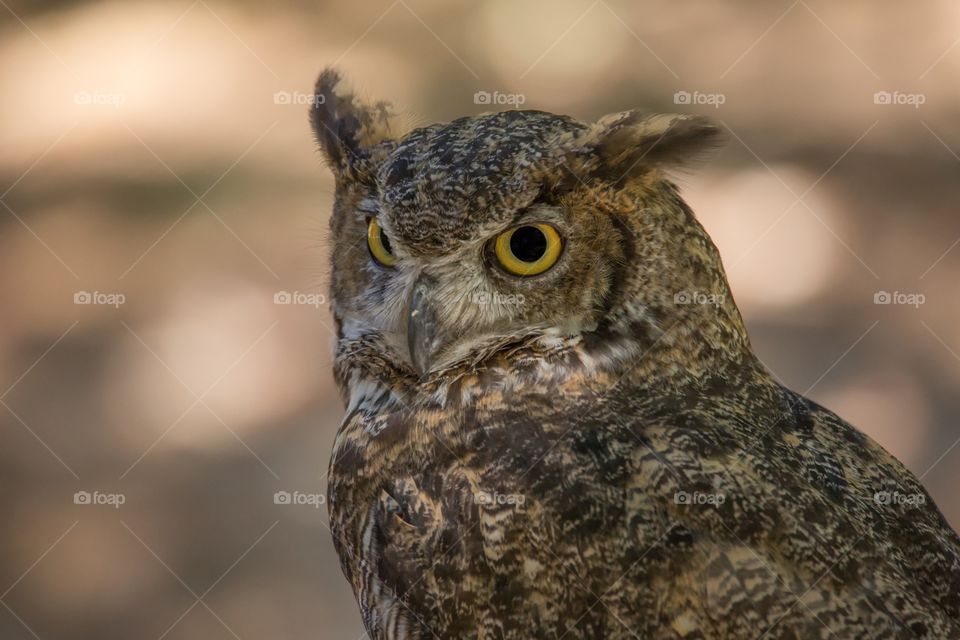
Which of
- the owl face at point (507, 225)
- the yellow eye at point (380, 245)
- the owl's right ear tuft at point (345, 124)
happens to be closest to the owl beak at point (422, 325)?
the owl face at point (507, 225)

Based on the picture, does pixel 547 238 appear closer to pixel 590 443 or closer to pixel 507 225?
pixel 507 225

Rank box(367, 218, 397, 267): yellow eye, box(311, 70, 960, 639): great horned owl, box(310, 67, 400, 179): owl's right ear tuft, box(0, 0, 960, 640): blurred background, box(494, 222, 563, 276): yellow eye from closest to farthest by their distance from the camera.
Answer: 1. box(311, 70, 960, 639): great horned owl
2. box(494, 222, 563, 276): yellow eye
3. box(367, 218, 397, 267): yellow eye
4. box(310, 67, 400, 179): owl's right ear tuft
5. box(0, 0, 960, 640): blurred background

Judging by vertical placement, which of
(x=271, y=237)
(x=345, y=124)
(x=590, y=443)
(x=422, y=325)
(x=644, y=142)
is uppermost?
(x=271, y=237)

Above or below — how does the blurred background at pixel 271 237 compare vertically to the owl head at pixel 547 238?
above

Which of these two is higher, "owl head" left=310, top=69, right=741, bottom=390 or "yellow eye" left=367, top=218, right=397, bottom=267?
"yellow eye" left=367, top=218, right=397, bottom=267

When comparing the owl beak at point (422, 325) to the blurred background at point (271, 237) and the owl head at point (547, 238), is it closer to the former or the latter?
the owl head at point (547, 238)

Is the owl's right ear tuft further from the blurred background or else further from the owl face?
the blurred background

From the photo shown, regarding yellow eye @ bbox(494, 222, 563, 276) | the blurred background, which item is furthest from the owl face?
the blurred background

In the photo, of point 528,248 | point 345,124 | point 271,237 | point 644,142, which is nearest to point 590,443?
point 528,248
